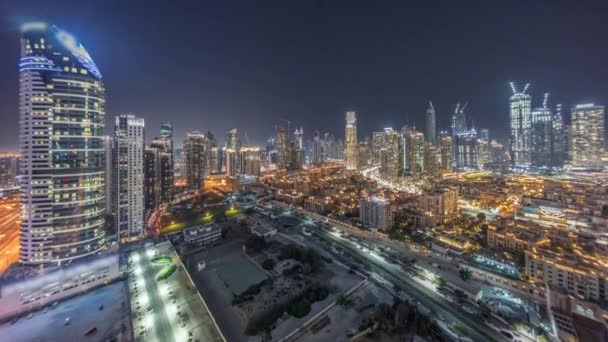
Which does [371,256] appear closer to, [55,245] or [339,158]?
[55,245]

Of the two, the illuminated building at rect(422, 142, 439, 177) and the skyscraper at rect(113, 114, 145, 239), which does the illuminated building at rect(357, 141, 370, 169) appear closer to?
the illuminated building at rect(422, 142, 439, 177)

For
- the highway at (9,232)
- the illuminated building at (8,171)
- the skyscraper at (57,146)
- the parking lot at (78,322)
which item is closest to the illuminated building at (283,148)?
the highway at (9,232)

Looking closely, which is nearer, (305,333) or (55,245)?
(305,333)

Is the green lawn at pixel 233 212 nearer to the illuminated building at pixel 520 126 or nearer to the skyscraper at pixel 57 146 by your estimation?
the skyscraper at pixel 57 146

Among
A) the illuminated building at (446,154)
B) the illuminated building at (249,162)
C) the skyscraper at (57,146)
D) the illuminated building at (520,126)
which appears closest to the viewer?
the skyscraper at (57,146)

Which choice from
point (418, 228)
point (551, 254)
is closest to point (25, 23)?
point (418, 228)

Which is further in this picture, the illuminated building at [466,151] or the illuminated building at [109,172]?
the illuminated building at [466,151]
